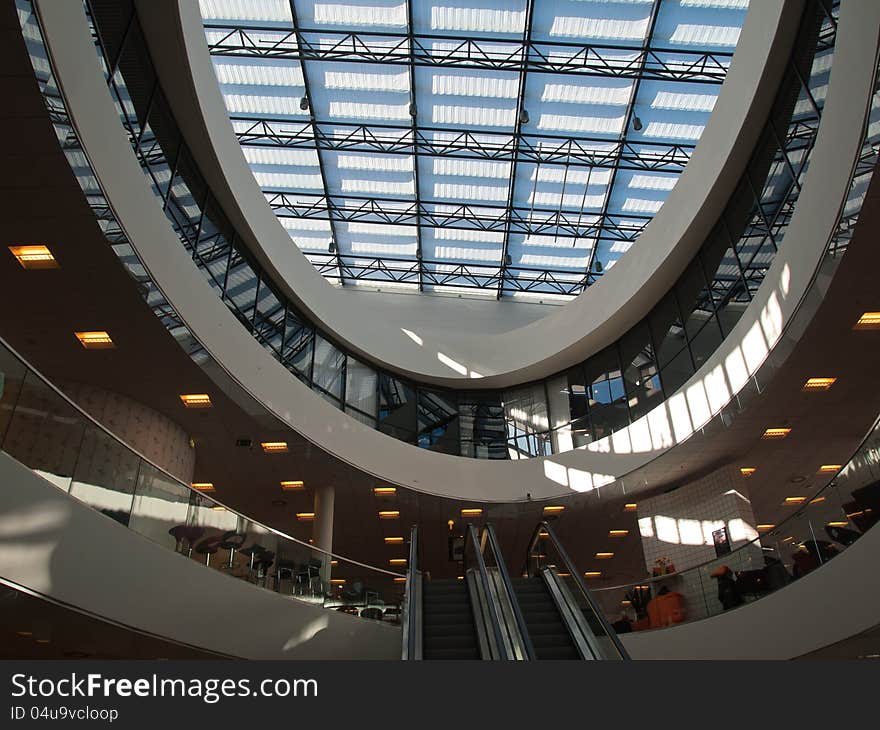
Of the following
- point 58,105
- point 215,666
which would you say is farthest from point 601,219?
point 215,666

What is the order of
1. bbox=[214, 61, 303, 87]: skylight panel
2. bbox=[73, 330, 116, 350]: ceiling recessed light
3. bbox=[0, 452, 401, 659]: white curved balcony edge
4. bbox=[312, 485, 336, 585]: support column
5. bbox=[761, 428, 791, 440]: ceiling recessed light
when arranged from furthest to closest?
bbox=[214, 61, 303, 87]: skylight panel, bbox=[312, 485, 336, 585]: support column, bbox=[761, 428, 791, 440]: ceiling recessed light, bbox=[73, 330, 116, 350]: ceiling recessed light, bbox=[0, 452, 401, 659]: white curved balcony edge

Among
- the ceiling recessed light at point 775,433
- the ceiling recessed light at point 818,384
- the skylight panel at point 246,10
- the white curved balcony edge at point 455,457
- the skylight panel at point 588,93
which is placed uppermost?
the skylight panel at point 246,10

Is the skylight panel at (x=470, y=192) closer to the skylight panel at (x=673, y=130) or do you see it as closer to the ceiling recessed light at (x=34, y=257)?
the skylight panel at (x=673, y=130)

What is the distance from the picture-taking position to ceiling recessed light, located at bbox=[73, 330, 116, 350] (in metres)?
11.1

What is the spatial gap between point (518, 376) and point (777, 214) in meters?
10.1

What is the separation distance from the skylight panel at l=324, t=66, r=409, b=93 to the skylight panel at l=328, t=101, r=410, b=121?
548mm

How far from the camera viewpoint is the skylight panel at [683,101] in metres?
20.3

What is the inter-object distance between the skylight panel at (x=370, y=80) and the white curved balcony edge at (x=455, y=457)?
33.1 feet

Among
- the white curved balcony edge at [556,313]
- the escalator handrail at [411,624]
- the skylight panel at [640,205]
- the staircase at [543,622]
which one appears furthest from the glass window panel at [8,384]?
the skylight panel at [640,205]

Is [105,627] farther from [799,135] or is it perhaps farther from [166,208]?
[799,135]

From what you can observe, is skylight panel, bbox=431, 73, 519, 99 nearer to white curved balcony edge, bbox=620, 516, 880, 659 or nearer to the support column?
the support column

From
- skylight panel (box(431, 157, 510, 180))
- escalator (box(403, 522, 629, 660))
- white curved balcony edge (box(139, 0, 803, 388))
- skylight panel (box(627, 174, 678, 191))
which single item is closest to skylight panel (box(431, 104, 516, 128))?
skylight panel (box(431, 157, 510, 180))

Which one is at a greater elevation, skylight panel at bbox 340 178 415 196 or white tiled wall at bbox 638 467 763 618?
skylight panel at bbox 340 178 415 196

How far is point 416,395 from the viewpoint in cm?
2138
